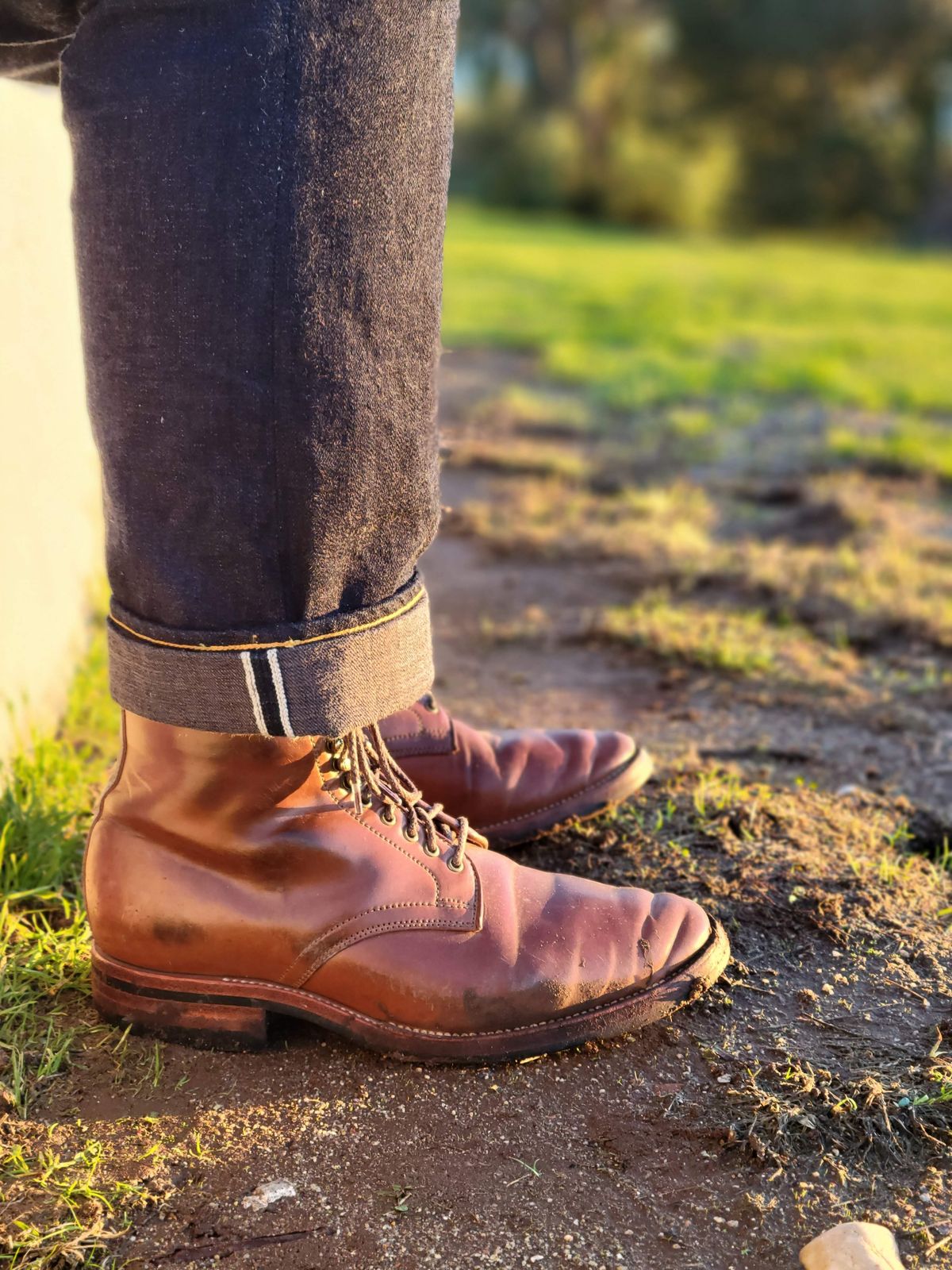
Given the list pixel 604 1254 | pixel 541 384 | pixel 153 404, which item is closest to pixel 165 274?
pixel 153 404

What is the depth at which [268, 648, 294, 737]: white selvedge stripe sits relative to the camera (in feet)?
3.54

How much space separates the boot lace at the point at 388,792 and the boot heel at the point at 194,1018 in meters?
0.26

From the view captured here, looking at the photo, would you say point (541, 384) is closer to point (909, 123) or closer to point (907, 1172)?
point (907, 1172)

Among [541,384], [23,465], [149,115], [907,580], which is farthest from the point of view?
[541,384]

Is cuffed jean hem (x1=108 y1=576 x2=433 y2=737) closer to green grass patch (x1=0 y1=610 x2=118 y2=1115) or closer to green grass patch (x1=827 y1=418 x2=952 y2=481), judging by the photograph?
green grass patch (x1=0 y1=610 x2=118 y2=1115)

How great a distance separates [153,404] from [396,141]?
0.32m

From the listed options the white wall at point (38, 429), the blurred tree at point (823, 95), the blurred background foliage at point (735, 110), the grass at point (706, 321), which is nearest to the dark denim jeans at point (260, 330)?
the white wall at point (38, 429)

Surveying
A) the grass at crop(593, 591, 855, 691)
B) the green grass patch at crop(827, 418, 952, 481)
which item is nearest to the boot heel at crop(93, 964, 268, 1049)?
the grass at crop(593, 591, 855, 691)

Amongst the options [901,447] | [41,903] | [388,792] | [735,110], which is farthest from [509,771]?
[735,110]

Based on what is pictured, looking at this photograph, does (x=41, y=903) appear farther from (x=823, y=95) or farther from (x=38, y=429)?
(x=823, y=95)

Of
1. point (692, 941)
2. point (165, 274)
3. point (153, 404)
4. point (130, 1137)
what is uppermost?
point (165, 274)

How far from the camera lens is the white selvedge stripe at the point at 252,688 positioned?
108 cm

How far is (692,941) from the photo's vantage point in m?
1.34

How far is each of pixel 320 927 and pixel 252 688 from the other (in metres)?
0.31
